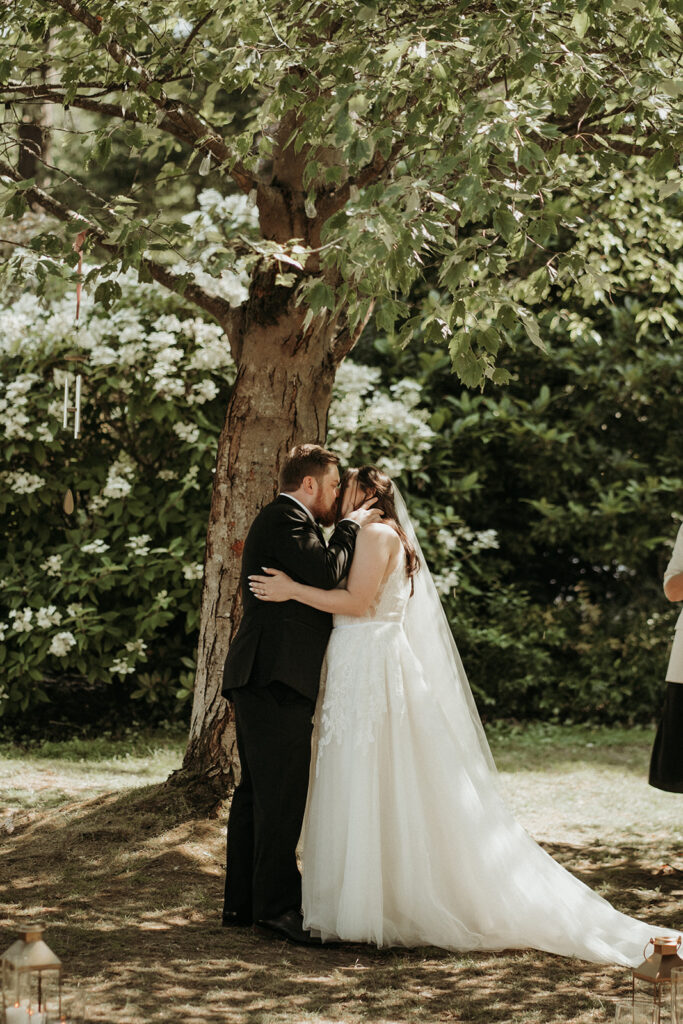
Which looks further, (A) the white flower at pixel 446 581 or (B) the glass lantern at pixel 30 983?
(A) the white flower at pixel 446 581

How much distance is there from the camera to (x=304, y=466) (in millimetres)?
4801

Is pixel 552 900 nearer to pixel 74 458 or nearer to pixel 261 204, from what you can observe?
pixel 261 204

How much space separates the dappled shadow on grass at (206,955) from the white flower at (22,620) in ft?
8.15

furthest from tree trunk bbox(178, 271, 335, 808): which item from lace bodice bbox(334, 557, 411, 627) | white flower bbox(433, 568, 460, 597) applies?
white flower bbox(433, 568, 460, 597)

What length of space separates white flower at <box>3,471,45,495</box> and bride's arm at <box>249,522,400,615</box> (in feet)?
14.1

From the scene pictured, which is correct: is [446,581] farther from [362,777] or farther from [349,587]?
[362,777]

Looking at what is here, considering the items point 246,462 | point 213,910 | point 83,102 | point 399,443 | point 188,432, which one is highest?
point 83,102

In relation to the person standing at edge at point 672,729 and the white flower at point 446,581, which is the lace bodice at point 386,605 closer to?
the person standing at edge at point 672,729

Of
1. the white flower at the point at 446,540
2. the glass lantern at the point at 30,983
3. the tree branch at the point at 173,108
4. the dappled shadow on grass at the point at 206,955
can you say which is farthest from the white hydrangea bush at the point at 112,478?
the glass lantern at the point at 30,983

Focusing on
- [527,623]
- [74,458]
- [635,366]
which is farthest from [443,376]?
[74,458]

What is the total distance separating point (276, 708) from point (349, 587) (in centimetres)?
59

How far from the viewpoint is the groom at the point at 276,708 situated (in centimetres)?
452

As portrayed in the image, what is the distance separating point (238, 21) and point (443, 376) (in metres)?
5.80

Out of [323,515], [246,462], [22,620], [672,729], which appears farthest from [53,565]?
[672,729]
